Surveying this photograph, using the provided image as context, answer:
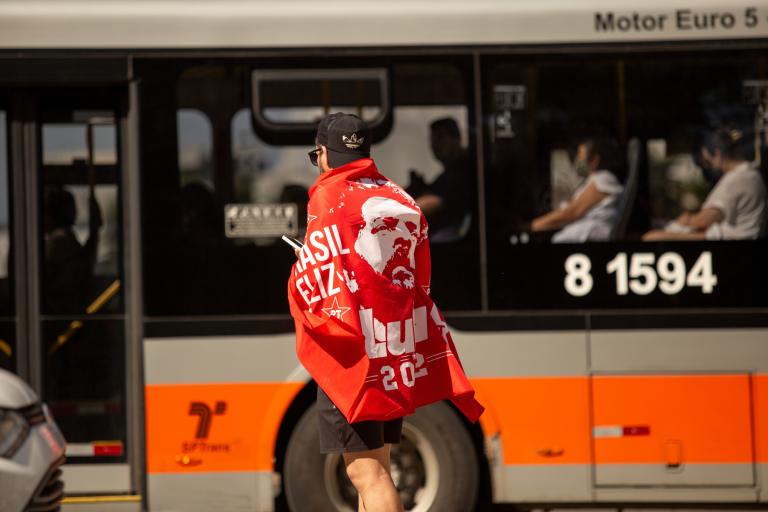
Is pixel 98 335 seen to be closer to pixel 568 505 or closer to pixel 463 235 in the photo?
pixel 463 235

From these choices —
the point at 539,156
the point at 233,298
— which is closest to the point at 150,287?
the point at 233,298

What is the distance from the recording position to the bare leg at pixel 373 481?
454 centimetres

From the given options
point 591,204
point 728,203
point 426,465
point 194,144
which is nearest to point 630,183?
point 591,204

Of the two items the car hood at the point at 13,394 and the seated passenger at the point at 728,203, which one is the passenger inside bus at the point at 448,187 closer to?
the seated passenger at the point at 728,203

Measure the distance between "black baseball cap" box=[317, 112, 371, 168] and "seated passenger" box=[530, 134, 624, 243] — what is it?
2.09 metres

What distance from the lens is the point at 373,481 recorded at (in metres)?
4.58

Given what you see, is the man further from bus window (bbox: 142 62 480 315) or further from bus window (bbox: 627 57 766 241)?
bus window (bbox: 627 57 766 241)

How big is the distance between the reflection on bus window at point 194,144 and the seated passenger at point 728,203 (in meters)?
2.37

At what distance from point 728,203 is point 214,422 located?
2.95 m

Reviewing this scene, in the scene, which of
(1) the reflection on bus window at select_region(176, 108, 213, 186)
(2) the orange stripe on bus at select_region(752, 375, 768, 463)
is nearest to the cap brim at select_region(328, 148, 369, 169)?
(1) the reflection on bus window at select_region(176, 108, 213, 186)

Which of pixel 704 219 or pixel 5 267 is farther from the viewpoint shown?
pixel 5 267

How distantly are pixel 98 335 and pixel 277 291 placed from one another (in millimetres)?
1041

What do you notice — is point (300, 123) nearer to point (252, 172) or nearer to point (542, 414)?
point (252, 172)

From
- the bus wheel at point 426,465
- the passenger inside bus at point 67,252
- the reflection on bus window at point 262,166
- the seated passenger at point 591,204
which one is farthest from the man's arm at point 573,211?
the passenger inside bus at point 67,252
